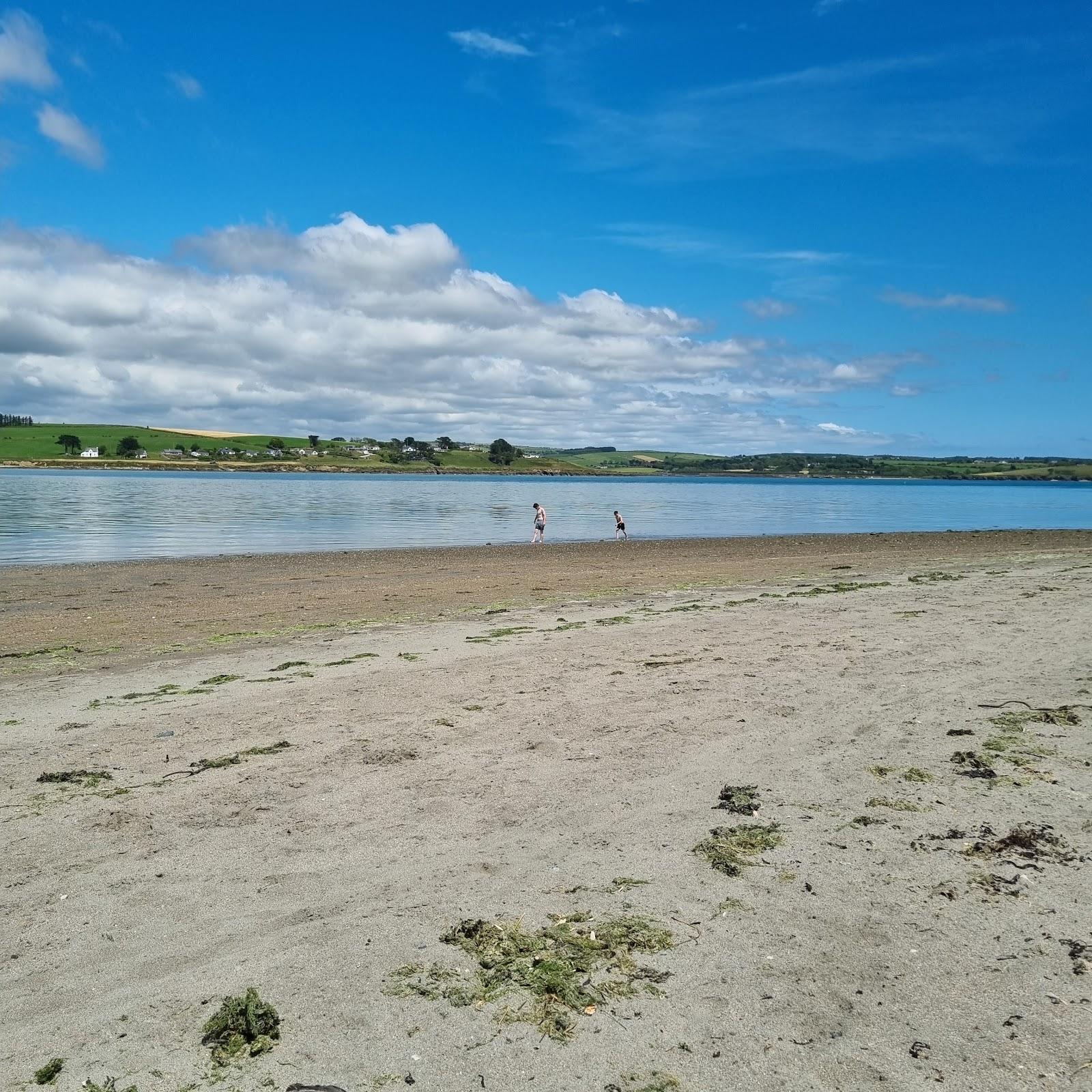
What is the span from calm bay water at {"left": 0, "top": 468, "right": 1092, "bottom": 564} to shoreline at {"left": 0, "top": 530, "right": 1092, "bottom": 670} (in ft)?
17.8

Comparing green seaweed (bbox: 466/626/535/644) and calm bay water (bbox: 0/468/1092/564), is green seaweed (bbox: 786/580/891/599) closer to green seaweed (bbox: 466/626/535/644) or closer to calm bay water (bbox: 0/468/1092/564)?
green seaweed (bbox: 466/626/535/644)

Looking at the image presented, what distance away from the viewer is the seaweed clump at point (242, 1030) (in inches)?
169

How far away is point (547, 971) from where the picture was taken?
4.90 m

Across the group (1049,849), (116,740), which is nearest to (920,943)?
(1049,849)

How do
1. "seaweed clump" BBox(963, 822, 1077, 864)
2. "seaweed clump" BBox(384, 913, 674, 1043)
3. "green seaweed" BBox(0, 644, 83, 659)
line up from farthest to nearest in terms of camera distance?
1. "green seaweed" BBox(0, 644, 83, 659)
2. "seaweed clump" BBox(963, 822, 1077, 864)
3. "seaweed clump" BBox(384, 913, 674, 1043)

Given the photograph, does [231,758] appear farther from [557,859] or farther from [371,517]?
[371,517]

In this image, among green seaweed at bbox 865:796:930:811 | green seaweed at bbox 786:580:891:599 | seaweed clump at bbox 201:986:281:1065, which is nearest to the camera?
seaweed clump at bbox 201:986:281:1065

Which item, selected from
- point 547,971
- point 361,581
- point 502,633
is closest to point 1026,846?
point 547,971

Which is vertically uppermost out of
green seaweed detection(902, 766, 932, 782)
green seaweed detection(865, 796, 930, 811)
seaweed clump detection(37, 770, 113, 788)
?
green seaweed detection(902, 766, 932, 782)

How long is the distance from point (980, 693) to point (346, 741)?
7.35 metres

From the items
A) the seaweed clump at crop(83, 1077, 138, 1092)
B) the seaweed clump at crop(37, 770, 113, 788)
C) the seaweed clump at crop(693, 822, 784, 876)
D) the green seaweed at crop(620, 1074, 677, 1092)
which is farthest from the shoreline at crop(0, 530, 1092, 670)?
the green seaweed at crop(620, 1074, 677, 1092)

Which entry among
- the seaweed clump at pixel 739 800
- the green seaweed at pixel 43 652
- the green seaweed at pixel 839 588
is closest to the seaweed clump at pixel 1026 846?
the seaweed clump at pixel 739 800

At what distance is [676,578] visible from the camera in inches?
1059

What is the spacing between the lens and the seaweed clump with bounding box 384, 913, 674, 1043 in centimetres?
466
